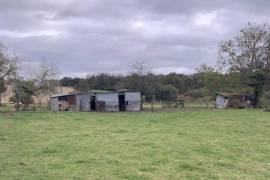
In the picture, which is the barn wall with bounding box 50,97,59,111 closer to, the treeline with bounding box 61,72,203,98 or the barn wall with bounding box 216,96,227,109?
the treeline with bounding box 61,72,203,98

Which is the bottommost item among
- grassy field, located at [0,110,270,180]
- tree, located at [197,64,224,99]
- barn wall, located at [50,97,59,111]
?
grassy field, located at [0,110,270,180]

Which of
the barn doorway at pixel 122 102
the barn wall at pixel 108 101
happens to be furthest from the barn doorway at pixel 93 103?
the barn doorway at pixel 122 102

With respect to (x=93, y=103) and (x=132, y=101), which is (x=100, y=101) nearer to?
(x=93, y=103)

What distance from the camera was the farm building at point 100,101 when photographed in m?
45.4

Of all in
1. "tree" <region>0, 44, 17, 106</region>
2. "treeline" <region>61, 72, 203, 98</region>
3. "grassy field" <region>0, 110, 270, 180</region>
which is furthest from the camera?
"treeline" <region>61, 72, 203, 98</region>

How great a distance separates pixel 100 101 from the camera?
45344 mm

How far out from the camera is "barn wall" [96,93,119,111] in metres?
45.3

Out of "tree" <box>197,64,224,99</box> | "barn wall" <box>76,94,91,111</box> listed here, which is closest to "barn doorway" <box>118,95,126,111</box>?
"barn wall" <box>76,94,91,111</box>

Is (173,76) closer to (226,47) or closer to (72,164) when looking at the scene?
(226,47)

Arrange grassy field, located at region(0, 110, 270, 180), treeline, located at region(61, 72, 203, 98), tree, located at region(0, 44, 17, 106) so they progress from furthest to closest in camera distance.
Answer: treeline, located at region(61, 72, 203, 98) < tree, located at region(0, 44, 17, 106) < grassy field, located at region(0, 110, 270, 180)

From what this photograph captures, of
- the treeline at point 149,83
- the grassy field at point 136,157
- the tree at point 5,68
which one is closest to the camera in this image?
the grassy field at point 136,157

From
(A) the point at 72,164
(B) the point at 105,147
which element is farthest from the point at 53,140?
(A) the point at 72,164

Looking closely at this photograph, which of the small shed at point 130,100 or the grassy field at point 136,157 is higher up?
the small shed at point 130,100

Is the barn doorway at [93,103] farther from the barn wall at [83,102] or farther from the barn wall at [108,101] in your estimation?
the barn wall at [108,101]
